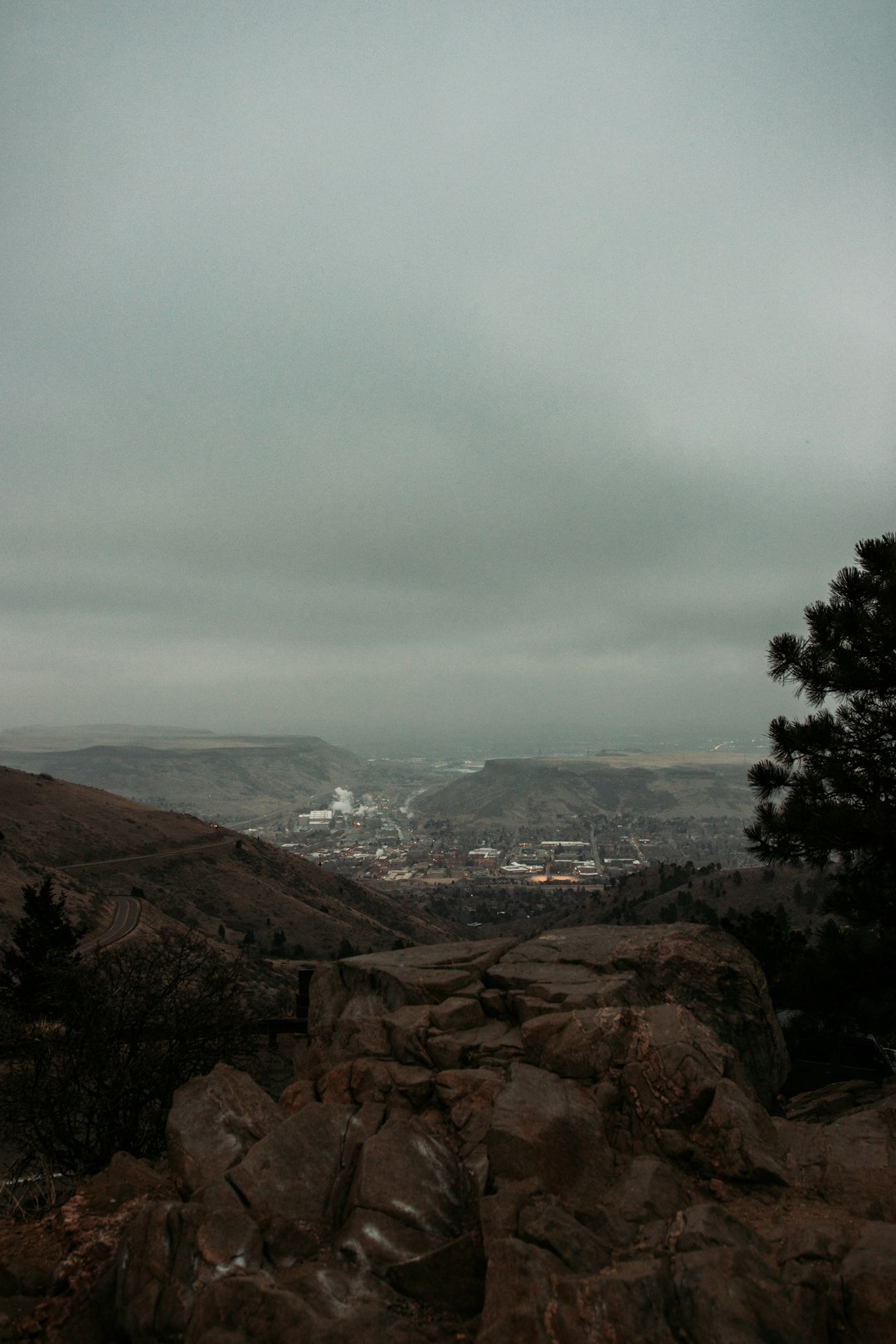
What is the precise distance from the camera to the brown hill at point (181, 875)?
66125mm

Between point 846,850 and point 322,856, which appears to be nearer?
point 846,850

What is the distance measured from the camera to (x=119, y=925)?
51.9 metres

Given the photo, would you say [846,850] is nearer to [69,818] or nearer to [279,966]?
[279,966]

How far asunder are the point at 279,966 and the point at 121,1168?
1885 inches

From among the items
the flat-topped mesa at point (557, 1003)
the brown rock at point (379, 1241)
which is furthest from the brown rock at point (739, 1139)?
the brown rock at point (379, 1241)

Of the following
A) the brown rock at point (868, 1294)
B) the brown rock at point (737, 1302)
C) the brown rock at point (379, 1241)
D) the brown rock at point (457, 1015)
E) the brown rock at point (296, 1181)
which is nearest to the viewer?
the brown rock at point (737, 1302)

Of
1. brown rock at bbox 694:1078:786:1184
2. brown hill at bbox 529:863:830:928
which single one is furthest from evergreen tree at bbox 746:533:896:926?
brown hill at bbox 529:863:830:928

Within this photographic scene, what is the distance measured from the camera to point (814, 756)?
14.6m

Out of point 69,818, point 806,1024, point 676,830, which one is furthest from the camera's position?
point 676,830

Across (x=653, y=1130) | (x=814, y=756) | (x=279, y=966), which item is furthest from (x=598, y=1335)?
(x=279, y=966)

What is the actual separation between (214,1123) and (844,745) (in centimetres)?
1334

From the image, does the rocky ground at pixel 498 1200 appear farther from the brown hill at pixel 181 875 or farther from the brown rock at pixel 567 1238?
the brown hill at pixel 181 875

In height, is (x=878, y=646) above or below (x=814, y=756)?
above

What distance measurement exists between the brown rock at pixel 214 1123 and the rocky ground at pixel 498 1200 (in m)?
0.03
